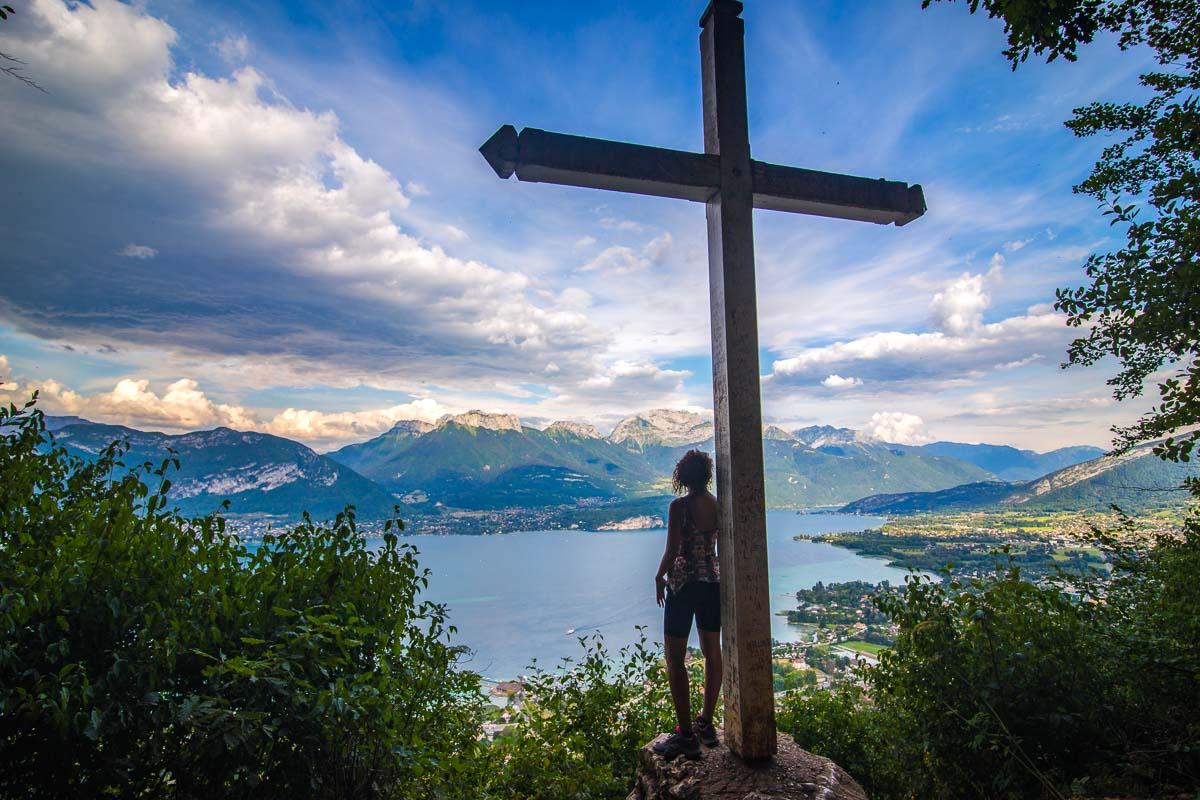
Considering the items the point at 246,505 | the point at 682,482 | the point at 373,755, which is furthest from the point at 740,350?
the point at 246,505

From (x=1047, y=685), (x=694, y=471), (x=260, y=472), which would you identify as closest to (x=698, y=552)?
(x=694, y=471)

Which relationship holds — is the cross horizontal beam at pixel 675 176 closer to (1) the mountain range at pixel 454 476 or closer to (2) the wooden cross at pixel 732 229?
(2) the wooden cross at pixel 732 229

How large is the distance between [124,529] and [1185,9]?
5.93m

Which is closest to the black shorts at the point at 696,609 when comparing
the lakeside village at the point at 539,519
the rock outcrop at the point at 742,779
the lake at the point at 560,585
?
the rock outcrop at the point at 742,779

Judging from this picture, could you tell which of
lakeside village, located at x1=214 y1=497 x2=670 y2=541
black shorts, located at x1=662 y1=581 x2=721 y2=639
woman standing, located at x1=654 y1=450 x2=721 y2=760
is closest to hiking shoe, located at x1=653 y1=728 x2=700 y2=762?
woman standing, located at x1=654 y1=450 x2=721 y2=760

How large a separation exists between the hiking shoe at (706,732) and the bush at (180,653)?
1.37 metres

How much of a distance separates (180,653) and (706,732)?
2.53 meters

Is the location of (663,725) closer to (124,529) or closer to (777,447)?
(124,529)

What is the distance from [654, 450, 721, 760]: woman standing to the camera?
3.13 m

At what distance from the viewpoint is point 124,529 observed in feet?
7.09

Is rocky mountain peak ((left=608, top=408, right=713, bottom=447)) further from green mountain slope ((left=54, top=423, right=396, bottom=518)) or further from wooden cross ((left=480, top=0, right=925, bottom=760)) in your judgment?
wooden cross ((left=480, top=0, right=925, bottom=760))

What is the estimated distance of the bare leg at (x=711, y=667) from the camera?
3.13 meters

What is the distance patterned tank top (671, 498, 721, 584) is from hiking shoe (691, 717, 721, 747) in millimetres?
794

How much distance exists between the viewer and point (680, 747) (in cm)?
306
